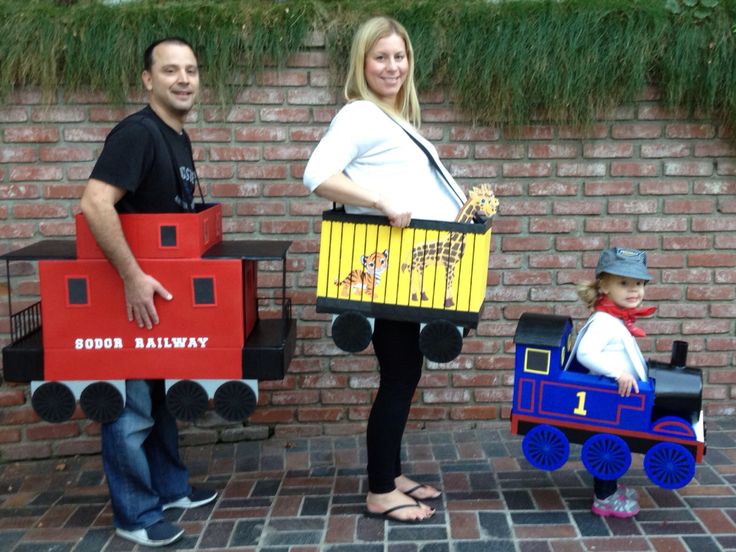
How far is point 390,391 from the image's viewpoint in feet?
10.2

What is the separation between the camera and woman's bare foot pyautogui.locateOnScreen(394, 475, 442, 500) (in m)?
3.36

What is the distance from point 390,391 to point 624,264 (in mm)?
1067

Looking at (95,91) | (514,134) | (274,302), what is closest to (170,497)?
(274,302)

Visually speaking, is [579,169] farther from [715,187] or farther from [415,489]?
[415,489]

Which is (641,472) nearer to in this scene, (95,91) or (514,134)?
(514,134)

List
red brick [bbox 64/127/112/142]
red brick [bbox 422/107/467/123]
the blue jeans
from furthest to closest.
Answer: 1. red brick [bbox 422/107/467/123]
2. red brick [bbox 64/127/112/142]
3. the blue jeans

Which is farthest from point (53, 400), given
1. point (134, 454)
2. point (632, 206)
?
point (632, 206)

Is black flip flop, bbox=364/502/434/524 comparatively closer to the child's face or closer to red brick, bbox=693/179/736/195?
the child's face

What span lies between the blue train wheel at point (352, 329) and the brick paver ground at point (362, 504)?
0.83 m

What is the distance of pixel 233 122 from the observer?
12.8 feet

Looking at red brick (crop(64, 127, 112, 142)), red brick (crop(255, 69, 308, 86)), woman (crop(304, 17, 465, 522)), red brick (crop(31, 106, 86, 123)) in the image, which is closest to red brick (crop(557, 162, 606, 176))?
woman (crop(304, 17, 465, 522))

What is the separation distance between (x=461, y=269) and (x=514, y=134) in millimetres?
1434

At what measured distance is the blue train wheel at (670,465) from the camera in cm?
304

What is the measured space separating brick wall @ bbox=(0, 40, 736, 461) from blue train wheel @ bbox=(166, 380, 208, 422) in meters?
1.21
